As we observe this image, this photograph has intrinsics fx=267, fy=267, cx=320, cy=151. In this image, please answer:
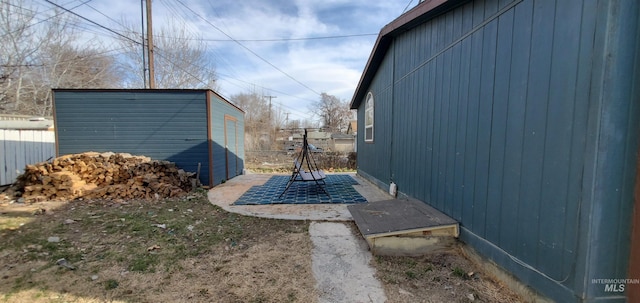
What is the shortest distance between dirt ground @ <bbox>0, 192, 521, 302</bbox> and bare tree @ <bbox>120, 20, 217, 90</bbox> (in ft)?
45.7

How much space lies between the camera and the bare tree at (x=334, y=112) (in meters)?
34.6

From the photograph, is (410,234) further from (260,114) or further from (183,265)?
(260,114)

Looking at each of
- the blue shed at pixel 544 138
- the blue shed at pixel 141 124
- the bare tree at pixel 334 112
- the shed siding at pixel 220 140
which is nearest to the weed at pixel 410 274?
the blue shed at pixel 544 138

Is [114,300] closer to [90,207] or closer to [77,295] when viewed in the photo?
[77,295]

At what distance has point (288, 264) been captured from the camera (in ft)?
8.46

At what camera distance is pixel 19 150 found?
21.4ft

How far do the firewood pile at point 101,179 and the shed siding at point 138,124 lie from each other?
0.54 m

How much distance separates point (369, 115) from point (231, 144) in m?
4.62

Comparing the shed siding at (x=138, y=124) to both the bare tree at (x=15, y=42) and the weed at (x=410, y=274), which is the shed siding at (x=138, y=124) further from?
the bare tree at (x=15, y=42)

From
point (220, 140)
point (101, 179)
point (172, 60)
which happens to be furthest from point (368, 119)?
point (172, 60)

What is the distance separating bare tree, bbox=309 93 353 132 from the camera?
113ft

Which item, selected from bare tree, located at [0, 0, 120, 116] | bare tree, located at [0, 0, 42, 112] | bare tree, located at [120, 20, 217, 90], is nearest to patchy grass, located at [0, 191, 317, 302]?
bare tree, located at [0, 0, 42, 112]

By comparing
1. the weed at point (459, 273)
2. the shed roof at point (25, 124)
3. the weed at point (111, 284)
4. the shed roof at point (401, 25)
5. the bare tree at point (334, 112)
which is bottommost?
the weed at point (111, 284)

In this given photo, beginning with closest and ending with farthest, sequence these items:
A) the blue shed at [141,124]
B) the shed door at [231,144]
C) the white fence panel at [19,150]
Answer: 1. the white fence panel at [19,150]
2. the blue shed at [141,124]
3. the shed door at [231,144]
